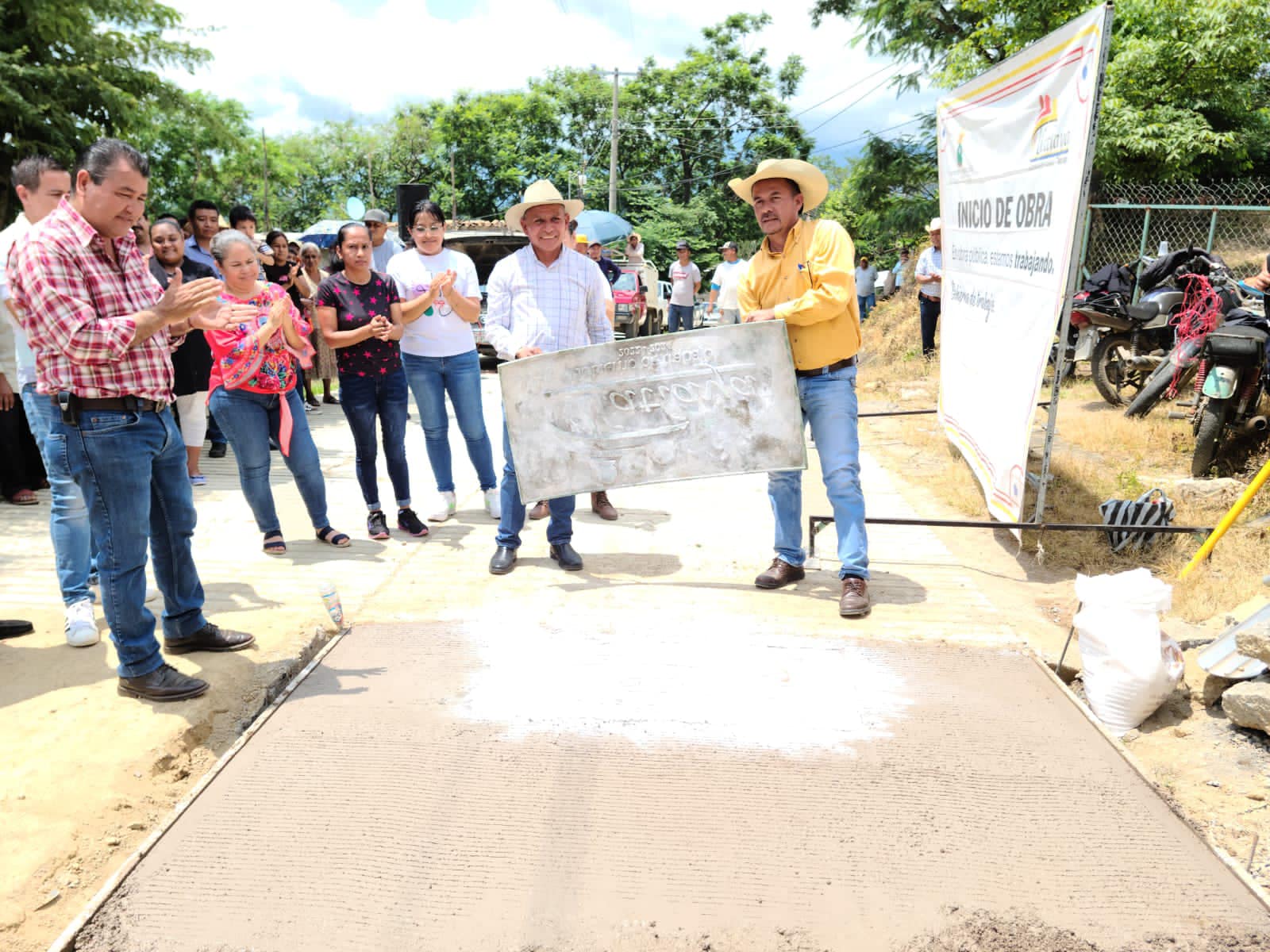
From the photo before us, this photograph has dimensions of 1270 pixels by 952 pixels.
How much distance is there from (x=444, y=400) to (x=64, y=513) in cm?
232

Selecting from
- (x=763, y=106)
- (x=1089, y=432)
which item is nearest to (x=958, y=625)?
(x=1089, y=432)

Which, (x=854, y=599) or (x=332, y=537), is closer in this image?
(x=854, y=599)

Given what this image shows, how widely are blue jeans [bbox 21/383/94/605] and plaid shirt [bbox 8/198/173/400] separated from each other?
0.78 metres

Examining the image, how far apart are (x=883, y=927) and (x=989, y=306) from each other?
3.96m

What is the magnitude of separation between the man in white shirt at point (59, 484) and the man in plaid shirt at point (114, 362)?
0.45 meters

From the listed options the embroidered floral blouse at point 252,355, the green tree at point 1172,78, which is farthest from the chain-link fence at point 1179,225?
the embroidered floral blouse at point 252,355

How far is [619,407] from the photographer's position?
4785mm

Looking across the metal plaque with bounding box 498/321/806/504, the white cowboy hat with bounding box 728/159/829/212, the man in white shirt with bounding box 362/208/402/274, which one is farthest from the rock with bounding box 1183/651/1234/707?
the man in white shirt with bounding box 362/208/402/274

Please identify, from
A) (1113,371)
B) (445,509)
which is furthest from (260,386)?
(1113,371)

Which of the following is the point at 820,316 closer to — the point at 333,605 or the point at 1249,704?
the point at 1249,704

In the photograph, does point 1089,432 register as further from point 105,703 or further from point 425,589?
point 105,703

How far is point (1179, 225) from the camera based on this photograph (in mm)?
14789

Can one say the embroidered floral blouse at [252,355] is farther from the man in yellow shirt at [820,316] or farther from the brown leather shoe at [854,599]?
the brown leather shoe at [854,599]

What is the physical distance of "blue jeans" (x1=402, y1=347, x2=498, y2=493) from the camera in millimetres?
5668
